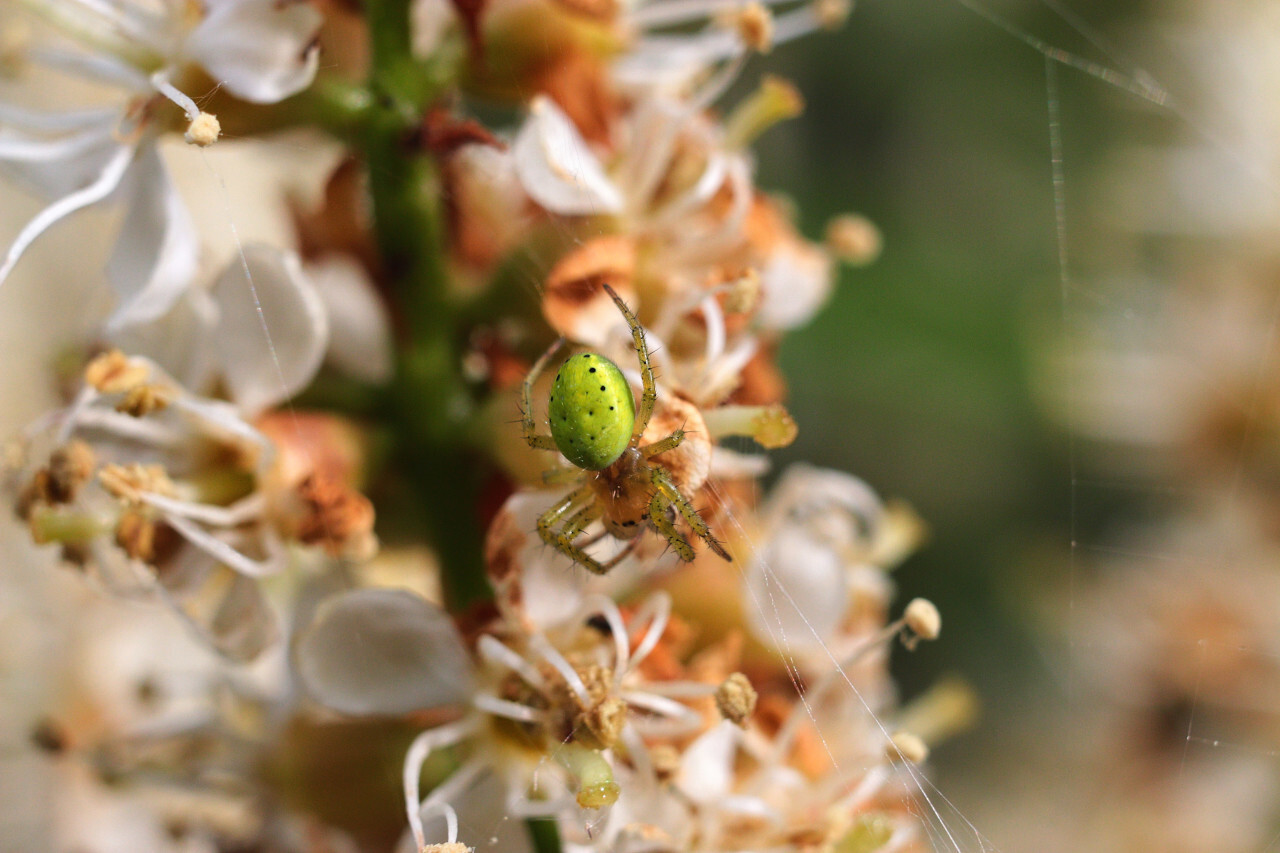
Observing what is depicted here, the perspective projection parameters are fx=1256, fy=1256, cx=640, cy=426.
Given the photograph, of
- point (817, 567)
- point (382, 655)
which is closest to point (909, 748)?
point (817, 567)

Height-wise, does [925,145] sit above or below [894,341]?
above

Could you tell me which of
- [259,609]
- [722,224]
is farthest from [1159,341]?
[259,609]

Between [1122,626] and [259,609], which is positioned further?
[1122,626]

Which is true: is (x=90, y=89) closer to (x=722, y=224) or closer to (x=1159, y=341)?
(x=722, y=224)

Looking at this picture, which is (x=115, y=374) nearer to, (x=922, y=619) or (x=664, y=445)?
(x=664, y=445)

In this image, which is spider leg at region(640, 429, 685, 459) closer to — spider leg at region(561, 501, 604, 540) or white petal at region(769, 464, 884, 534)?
spider leg at region(561, 501, 604, 540)

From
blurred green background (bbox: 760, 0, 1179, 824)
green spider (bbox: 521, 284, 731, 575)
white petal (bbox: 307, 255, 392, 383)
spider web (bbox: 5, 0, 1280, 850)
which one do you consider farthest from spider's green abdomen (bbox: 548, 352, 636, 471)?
blurred green background (bbox: 760, 0, 1179, 824)

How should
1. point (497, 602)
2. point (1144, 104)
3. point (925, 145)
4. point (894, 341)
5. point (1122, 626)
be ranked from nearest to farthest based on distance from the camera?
point (497, 602), point (1122, 626), point (1144, 104), point (894, 341), point (925, 145)
